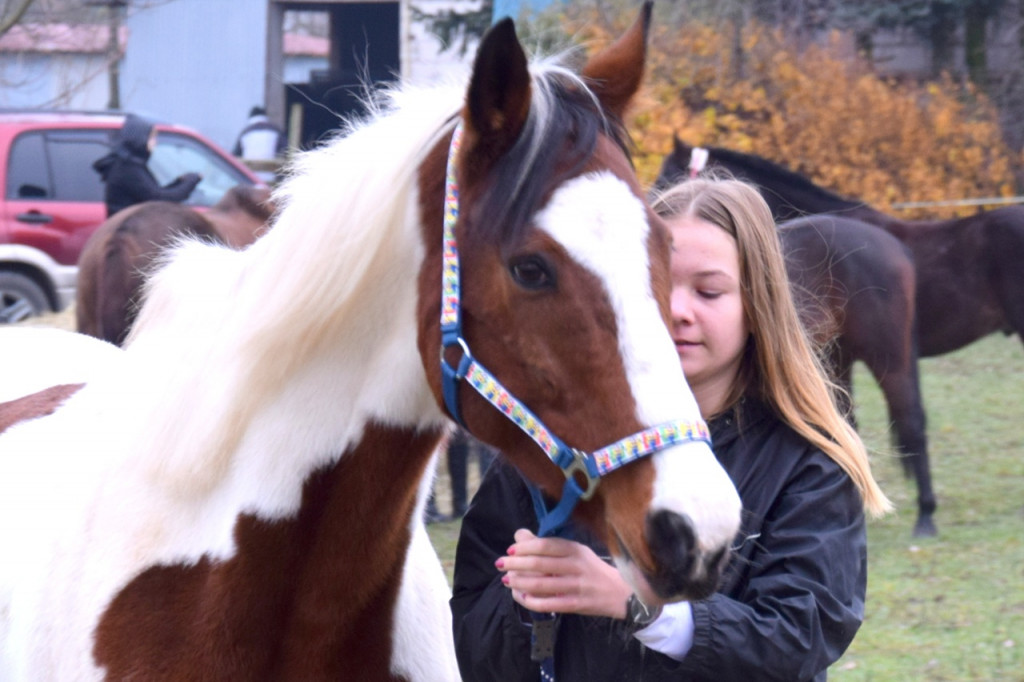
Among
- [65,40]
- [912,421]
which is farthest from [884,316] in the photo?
[65,40]

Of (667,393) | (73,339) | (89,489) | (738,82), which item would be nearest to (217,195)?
(738,82)

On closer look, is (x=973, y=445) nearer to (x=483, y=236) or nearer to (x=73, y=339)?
(x=73, y=339)

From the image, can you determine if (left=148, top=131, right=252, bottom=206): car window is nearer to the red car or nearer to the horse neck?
the red car

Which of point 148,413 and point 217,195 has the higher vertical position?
point 148,413

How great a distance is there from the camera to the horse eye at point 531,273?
5.34ft

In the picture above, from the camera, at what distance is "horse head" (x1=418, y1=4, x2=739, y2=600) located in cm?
151

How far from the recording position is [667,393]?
60.6 inches

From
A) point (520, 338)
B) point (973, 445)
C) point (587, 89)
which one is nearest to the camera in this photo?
point (520, 338)

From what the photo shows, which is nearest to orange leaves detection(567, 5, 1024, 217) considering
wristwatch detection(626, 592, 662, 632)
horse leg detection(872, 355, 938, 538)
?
horse leg detection(872, 355, 938, 538)

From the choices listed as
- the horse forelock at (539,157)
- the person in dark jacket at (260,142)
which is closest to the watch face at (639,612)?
the horse forelock at (539,157)

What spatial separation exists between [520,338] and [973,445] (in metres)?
7.64

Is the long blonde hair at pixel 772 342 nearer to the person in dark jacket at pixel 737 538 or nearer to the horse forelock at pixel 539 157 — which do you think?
the person in dark jacket at pixel 737 538

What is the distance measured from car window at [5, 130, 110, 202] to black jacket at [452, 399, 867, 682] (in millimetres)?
8510

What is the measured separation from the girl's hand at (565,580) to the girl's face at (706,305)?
0.41 m
